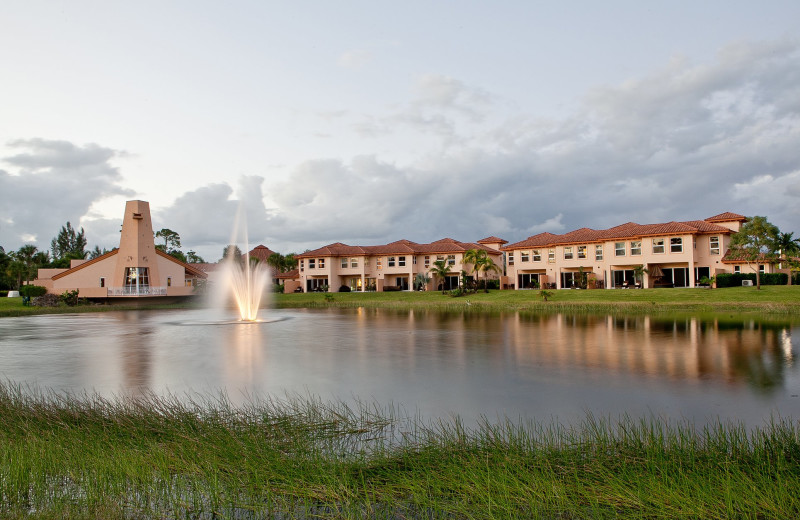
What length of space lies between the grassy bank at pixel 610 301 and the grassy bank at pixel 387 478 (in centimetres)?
3408

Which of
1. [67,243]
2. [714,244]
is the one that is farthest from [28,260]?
[714,244]

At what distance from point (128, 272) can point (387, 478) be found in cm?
6025

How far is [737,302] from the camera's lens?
129 feet

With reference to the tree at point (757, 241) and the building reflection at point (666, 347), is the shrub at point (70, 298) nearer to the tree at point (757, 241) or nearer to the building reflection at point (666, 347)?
the building reflection at point (666, 347)

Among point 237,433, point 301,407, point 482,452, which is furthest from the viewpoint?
point 301,407

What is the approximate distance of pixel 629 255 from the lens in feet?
188

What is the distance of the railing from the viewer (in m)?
58.5

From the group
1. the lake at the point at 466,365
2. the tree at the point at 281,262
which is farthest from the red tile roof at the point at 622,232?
the tree at the point at 281,262

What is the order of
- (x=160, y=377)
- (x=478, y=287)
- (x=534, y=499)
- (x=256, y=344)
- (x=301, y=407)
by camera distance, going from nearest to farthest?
(x=534, y=499) < (x=301, y=407) < (x=160, y=377) < (x=256, y=344) < (x=478, y=287)

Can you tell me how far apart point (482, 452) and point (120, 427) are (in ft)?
19.5

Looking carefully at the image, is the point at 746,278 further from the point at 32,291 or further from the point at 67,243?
the point at 67,243

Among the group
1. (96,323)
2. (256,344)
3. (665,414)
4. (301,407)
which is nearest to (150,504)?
(301,407)

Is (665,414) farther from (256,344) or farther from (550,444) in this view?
(256,344)

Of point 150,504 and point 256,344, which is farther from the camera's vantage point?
point 256,344
